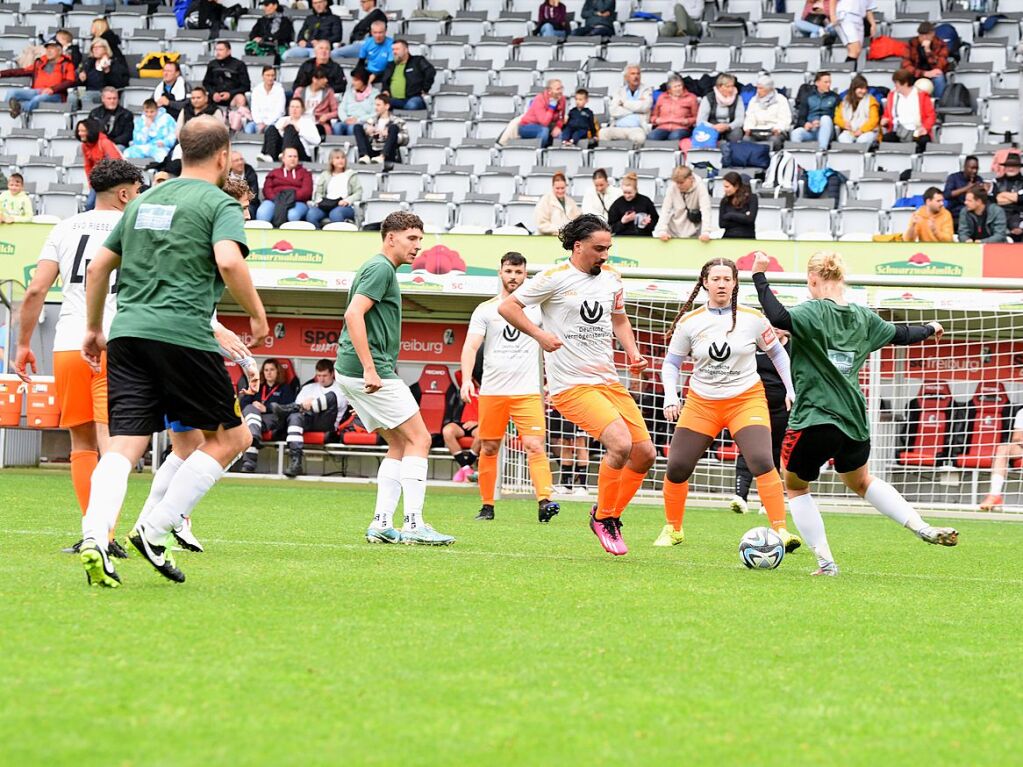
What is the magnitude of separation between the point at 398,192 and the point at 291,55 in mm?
5511

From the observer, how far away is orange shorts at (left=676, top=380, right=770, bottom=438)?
31.1ft

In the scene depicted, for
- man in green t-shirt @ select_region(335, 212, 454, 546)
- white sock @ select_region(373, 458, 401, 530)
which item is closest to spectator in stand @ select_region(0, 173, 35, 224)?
man in green t-shirt @ select_region(335, 212, 454, 546)

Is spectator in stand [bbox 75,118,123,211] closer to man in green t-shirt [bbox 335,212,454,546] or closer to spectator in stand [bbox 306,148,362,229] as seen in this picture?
spectator in stand [bbox 306,148,362,229]

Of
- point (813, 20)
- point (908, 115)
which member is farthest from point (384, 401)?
point (813, 20)

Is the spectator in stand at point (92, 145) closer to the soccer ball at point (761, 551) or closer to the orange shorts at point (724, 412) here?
the orange shorts at point (724, 412)

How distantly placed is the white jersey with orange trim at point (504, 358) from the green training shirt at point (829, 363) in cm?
522

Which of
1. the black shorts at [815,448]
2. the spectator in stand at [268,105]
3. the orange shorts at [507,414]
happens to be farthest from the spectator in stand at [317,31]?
the black shorts at [815,448]

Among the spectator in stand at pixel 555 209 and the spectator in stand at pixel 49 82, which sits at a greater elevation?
the spectator in stand at pixel 49 82

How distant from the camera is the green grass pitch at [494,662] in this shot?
3615 mm

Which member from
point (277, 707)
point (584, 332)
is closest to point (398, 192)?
point (584, 332)

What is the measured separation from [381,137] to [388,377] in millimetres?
13377

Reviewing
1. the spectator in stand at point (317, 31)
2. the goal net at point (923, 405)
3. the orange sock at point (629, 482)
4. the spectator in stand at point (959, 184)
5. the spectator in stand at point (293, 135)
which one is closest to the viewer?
the orange sock at point (629, 482)

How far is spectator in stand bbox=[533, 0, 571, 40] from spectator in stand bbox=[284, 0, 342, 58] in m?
3.56

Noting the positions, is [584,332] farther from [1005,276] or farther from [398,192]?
[398,192]
